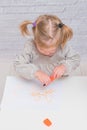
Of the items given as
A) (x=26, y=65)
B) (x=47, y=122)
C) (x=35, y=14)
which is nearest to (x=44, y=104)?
(x=47, y=122)

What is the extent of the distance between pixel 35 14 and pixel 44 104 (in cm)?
72

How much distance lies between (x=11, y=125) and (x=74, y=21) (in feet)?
2.84

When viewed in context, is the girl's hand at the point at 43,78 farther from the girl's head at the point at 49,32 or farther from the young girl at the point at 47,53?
the girl's head at the point at 49,32

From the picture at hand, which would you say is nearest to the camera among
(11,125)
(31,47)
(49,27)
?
(11,125)

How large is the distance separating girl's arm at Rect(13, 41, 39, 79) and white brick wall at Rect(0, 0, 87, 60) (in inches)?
16.7

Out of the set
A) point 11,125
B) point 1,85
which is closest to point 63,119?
point 11,125

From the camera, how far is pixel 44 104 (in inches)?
33.4

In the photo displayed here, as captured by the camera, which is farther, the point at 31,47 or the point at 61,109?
the point at 31,47

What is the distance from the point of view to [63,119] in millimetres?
781

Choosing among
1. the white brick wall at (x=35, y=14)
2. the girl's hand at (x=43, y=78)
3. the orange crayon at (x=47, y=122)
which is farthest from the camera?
the white brick wall at (x=35, y=14)

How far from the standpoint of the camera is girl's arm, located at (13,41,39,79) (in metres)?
0.95

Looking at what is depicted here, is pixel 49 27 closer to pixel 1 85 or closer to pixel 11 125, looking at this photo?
pixel 11 125

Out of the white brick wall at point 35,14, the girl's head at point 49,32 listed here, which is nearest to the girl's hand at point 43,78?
the girl's head at point 49,32

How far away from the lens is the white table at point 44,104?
0.76 m
